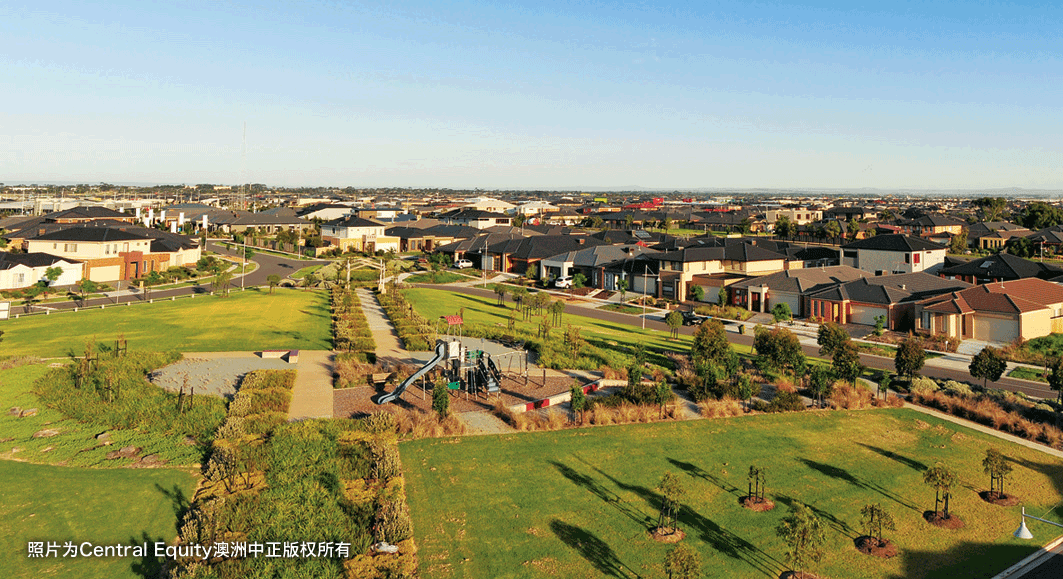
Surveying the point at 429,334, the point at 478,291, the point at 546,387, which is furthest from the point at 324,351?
the point at 478,291

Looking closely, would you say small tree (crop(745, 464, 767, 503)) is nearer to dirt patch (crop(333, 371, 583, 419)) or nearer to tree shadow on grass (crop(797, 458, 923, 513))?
tree shadow on grass (crop(797, 458, 923, 513))

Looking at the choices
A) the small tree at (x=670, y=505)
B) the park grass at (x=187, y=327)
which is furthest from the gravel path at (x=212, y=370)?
the small tree at (x=670, y=505)

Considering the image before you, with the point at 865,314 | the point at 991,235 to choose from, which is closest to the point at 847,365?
the point at 865,314

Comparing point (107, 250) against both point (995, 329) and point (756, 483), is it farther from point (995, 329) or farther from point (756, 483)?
point (995, 329)

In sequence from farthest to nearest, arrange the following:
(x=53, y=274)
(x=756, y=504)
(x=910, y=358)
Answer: (x=53, y=274) → (x=910, y=358) → (x=756, y=504)

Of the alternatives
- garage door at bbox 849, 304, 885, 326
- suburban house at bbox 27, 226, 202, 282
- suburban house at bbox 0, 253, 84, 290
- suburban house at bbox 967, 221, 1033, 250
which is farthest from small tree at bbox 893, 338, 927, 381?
suburban house at bbox 967, 221, 1033, 250
